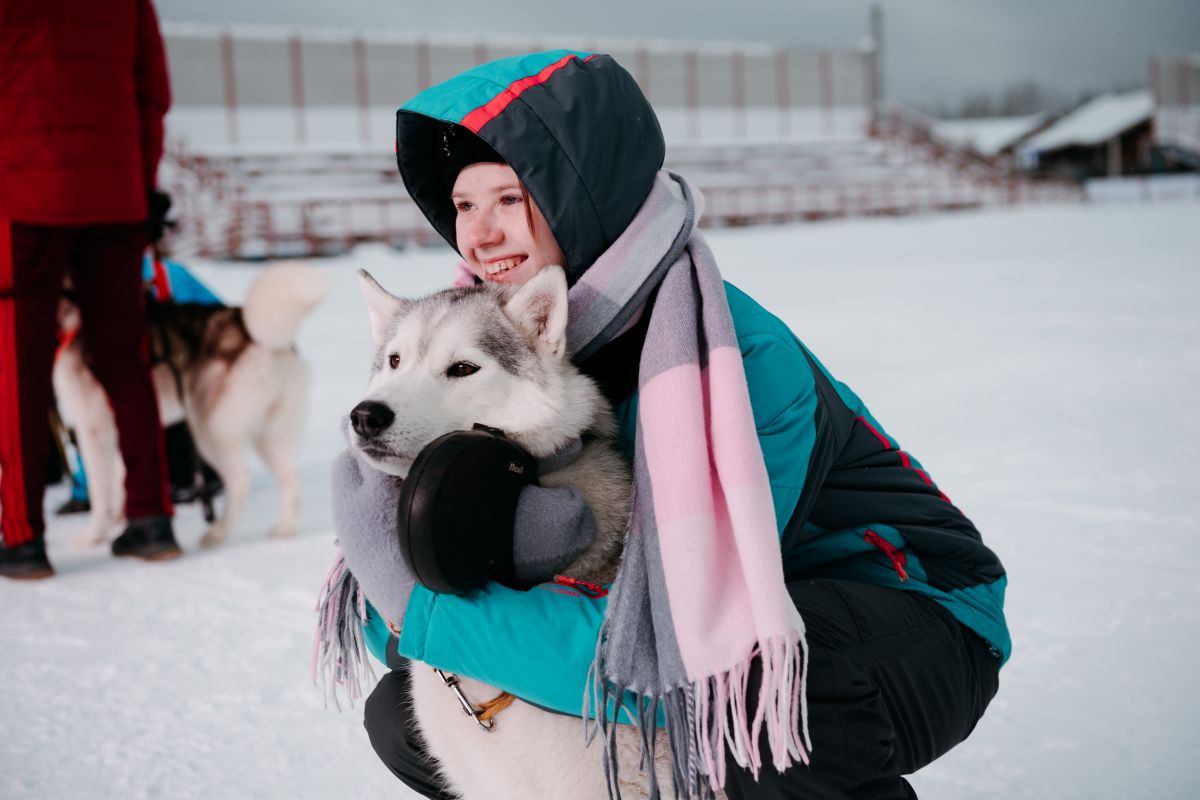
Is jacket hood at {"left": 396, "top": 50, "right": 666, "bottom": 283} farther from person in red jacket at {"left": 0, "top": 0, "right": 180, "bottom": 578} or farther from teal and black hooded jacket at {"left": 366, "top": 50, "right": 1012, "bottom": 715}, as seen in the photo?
person in red jacket at {"left": 0, "top": 0, "right": 180, "bottom": 578}

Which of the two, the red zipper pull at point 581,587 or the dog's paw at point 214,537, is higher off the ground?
the red zipper pull at point 581,587

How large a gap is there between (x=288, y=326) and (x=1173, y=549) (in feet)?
11.5

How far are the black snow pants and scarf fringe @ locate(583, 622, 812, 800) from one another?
0.04 meters

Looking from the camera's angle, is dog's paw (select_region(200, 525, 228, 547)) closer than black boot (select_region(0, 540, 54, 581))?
No

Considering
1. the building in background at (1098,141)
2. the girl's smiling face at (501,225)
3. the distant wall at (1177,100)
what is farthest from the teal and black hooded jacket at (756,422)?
the distant wall at (1177,100)

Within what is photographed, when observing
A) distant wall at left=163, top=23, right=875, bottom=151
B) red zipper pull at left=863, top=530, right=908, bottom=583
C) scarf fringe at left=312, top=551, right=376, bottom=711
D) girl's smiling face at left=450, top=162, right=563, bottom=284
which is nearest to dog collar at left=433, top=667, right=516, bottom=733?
scarf fringe at left=312, top=551, right=376, bottom=711

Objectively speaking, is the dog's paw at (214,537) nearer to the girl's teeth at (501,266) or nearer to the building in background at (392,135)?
the girl's teeth at (501,266)

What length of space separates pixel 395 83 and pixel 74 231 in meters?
28.7

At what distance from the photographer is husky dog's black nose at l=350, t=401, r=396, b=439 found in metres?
1.47

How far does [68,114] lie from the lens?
11.1ft

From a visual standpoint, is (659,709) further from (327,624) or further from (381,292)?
(381,292)

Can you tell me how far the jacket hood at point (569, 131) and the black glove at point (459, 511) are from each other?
45cm

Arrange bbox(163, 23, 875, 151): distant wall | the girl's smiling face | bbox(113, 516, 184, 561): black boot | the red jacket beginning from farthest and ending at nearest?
bbox(163, 23, 875, 151): distant wall → bbox(113, 516, 184, 561): black boot → the red jacket → the girl's smiling face

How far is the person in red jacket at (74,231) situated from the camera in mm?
3342
